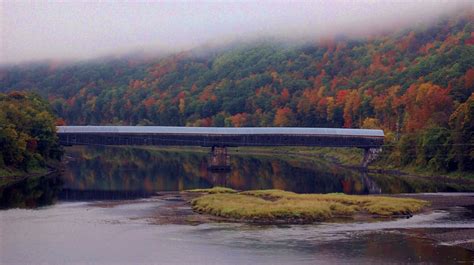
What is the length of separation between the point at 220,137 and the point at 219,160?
14.1 ft

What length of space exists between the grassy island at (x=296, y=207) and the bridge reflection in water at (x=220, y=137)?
1811 inches

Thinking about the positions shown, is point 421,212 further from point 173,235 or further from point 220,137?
point 220,137

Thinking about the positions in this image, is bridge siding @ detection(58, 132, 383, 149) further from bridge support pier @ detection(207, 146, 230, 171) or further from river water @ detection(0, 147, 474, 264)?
river water @ detection(0, 147, 474, 264)

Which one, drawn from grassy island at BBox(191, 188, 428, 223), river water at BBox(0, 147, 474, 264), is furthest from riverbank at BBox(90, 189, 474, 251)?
grassy island at BBox(191, 188, 428, 223)

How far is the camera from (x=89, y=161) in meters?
142

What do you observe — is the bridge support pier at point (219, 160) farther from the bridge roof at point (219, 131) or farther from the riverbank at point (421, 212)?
the riverbank at point (421, 212)

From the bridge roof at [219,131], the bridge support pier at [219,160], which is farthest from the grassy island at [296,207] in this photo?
the bridge roof at [219,131]

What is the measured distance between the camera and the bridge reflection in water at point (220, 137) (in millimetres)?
121438

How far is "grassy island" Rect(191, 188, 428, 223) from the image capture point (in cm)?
6178

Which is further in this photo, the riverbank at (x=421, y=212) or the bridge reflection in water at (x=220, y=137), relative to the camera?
the bridge reflection in water at (x=220, y=137)

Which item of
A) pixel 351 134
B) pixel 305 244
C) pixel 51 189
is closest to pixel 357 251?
pixel 305 244

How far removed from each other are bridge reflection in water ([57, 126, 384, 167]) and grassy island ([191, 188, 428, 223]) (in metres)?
46.0

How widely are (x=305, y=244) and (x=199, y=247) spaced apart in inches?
246

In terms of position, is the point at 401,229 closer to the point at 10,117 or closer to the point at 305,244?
the point at 305,244
